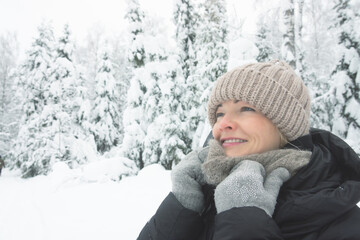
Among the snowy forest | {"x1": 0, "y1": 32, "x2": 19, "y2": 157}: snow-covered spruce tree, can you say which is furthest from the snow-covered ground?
{"x1": 0, "y1": 32, "x2": 19, "y2": 157}: snow-covered spruce tree

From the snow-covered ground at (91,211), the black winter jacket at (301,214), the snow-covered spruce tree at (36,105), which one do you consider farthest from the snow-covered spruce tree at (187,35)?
the snow-covered spruce tree at (36,105)

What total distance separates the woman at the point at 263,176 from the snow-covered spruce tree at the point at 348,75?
8.85 metres

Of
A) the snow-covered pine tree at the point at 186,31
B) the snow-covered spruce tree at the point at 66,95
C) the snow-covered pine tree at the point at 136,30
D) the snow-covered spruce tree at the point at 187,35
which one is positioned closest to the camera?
the snow-covered pine tree at the point at 136,30

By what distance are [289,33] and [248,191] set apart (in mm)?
8744

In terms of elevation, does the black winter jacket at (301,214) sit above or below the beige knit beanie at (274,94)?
below

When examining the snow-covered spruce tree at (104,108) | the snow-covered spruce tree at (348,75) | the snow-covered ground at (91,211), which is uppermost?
the snow-covered spruce tree at (348,75)

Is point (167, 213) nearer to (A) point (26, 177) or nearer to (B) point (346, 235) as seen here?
(B) point (346, 235)

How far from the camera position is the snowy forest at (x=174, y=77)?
8867 mm

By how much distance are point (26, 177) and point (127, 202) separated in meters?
16.3

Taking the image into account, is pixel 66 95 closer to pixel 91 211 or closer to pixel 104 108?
pixel 104 108

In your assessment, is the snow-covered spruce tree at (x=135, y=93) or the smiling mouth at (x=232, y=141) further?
the snow-covered spruce tree at (x=135, y=93)

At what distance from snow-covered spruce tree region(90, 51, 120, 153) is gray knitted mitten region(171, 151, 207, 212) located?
70.8 feet

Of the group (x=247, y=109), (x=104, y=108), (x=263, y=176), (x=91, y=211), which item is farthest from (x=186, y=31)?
(x=263, y=176)

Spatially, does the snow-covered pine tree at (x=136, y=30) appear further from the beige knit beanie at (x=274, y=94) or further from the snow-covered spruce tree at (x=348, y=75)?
the beige knit beanie at (x=274, y=94)
